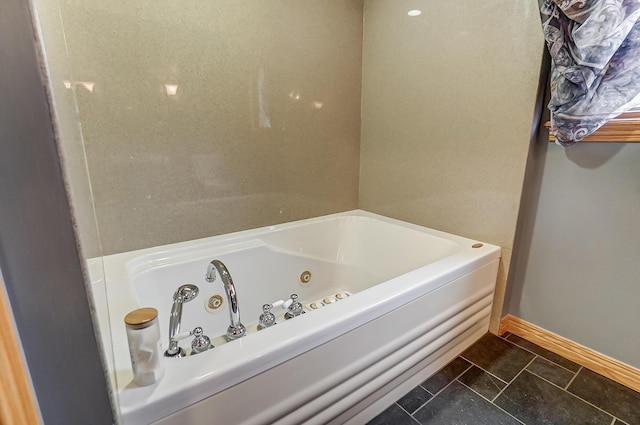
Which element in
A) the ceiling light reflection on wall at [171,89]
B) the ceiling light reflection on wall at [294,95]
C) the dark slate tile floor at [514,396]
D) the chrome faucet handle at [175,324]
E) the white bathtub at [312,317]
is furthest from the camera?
the ceiling light reflection on wall at [294,95]

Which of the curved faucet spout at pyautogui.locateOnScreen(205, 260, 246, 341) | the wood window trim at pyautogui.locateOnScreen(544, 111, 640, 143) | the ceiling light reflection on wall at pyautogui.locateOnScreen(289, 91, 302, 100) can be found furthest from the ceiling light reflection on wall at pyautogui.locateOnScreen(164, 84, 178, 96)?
the wood window trim at pyautogui.locateOnScreen(544, 111, 640, 143)

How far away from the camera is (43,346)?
0.33 metres

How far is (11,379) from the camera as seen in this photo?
293mm

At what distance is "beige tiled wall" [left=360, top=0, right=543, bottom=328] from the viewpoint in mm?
1400

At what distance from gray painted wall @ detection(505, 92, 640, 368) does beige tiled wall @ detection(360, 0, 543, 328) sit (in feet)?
0.43

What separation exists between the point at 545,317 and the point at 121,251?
2.07 metres

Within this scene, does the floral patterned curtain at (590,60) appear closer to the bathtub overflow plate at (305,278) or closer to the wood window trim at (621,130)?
the wood window trim at (621,130)

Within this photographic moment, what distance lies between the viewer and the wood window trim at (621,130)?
45.4 inches

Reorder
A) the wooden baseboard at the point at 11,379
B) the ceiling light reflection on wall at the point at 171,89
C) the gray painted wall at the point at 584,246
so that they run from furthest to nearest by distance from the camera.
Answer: the ceiling light reflection on wall at the point at 171,89
the gray painted wall at the point at 584,246
the wooden baseboard at the point at 11,379

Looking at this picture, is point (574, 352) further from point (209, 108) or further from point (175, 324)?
point (209, 108)

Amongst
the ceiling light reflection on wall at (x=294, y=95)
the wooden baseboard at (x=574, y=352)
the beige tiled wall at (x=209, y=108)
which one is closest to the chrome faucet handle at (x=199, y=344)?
the beige tiled wall at (x=209, y=108)

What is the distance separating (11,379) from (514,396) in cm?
155

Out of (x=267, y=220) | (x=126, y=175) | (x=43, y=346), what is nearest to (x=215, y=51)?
(x=126, y=175)

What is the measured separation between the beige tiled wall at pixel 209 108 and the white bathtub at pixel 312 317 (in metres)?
0.18
